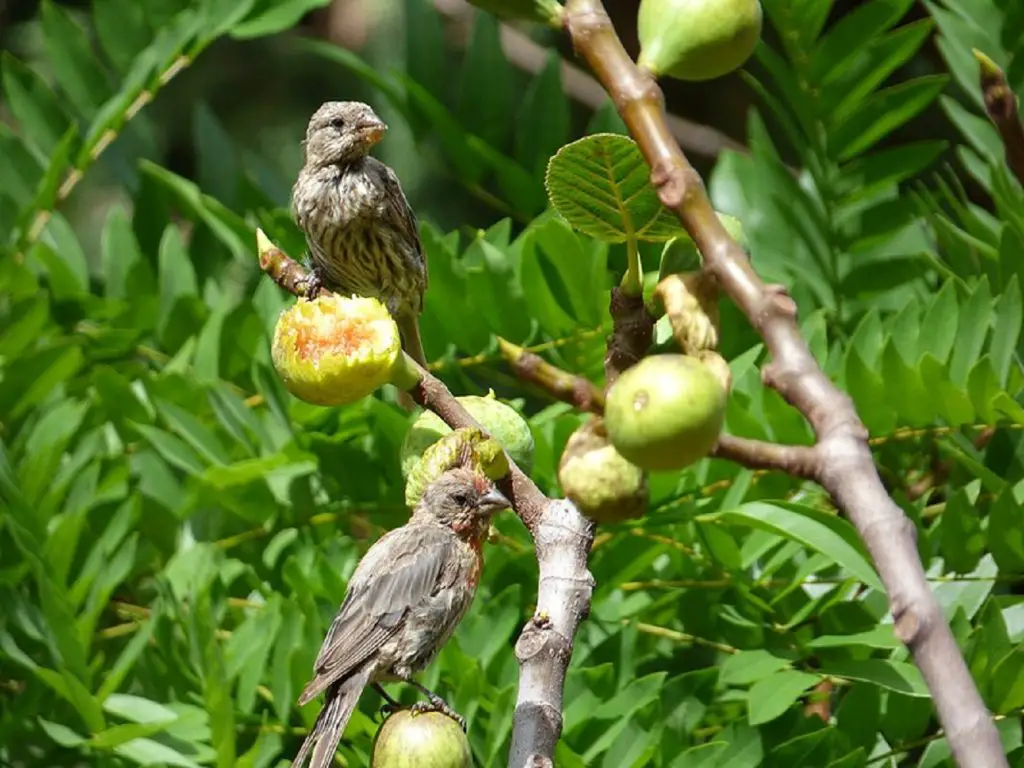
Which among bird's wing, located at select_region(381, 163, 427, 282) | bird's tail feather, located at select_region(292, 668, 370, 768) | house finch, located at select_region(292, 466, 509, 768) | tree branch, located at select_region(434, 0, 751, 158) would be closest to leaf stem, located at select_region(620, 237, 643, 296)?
house finch, located at select_region(292, 466, 509, 768)

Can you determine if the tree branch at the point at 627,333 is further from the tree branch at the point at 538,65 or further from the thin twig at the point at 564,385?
the tree branch at the point at 538,65

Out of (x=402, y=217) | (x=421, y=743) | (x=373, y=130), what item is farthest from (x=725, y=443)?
(x=373, y=130)

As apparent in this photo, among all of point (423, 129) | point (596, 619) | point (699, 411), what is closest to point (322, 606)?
point (596, 619)

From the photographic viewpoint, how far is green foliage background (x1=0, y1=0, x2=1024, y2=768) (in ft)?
4.71

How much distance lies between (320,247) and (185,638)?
42cm

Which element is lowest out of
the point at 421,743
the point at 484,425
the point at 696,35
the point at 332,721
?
the point at 332,721

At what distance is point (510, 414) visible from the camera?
1.05 m

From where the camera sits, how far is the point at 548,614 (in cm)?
79

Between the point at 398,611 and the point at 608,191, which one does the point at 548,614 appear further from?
the point at 398,611

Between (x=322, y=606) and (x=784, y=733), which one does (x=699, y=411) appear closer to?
(x=784, y=733)

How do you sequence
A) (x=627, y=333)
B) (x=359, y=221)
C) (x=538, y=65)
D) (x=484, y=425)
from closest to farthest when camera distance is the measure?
1. (x=627, y=333)
2. (x=484, y=425)
3. (x=359, y=221)
4. (x=538, y=65)

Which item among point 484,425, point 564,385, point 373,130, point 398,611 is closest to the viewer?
point 564,385

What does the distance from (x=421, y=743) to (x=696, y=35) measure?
401 mm

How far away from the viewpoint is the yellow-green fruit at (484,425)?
103cm
